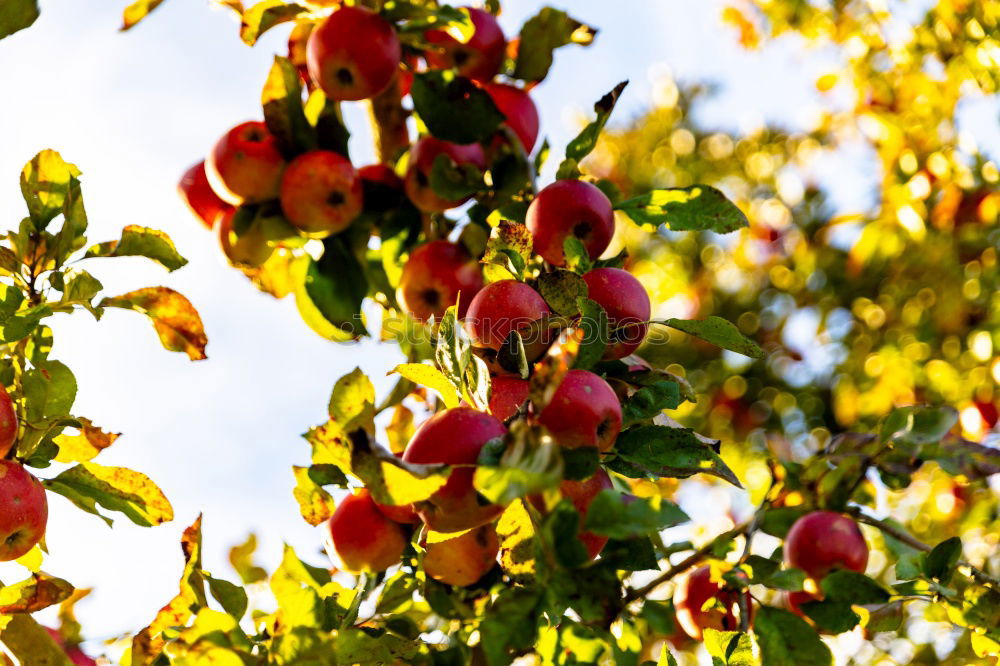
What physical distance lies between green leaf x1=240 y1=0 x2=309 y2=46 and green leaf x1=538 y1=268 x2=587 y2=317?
0.82 m

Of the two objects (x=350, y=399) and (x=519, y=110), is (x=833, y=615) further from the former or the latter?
(x=519, y=110)

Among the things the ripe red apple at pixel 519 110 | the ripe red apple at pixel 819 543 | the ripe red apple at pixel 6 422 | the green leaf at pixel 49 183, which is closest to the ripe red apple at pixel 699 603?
the ripe red apple at pixel 819 543

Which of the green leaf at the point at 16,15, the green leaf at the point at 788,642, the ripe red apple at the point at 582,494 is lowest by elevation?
the green leaf at the point at 788,642

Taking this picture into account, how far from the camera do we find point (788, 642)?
1.04m

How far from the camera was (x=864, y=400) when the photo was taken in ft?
12.4

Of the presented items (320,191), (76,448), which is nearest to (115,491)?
(76,448)

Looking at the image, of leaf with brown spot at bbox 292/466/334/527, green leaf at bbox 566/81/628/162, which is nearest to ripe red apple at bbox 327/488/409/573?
leaf with brown spot at bbox 292/466/334/527

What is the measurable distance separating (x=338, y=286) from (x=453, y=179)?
35cm

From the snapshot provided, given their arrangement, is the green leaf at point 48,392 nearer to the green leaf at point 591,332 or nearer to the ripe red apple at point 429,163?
the ripe red apple at point 429,163

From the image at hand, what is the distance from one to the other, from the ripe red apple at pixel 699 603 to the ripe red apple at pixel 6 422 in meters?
1.12

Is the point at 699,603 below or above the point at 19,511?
below

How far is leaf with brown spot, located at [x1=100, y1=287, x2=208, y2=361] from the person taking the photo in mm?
1502

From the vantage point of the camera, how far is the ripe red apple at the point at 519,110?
5.50 ft

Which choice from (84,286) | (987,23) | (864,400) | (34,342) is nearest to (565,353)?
(84,286)
